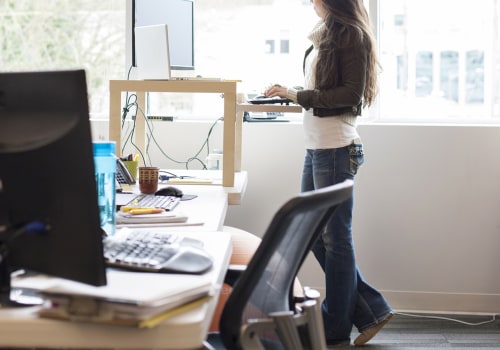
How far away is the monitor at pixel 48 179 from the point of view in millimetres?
1024

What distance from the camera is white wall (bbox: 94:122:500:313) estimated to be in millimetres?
3484

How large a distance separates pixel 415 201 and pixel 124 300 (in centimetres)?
272

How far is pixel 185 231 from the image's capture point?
5.69ft

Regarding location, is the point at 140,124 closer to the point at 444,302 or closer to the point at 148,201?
the point at 148,201

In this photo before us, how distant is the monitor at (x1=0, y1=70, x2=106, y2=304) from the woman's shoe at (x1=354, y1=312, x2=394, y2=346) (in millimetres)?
2133

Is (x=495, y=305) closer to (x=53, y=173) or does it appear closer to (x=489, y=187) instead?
(x=489, y=187)

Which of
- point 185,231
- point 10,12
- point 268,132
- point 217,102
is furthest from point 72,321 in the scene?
point 10,12

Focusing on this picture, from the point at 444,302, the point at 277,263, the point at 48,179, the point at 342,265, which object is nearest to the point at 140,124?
the point at 342,265

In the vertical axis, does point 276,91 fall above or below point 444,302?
above

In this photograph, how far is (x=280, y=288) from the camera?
1521mm

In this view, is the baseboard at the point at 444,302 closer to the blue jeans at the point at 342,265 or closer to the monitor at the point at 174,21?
the blue jeans at the point at 342,265

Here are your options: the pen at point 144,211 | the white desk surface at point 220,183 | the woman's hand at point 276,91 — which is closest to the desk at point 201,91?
the white desk surface at point 220,183

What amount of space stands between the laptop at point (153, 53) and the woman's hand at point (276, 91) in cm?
27

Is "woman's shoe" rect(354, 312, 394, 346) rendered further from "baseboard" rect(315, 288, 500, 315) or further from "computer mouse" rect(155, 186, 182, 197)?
"computer mouse" rect(155, 186, 182, 197)
